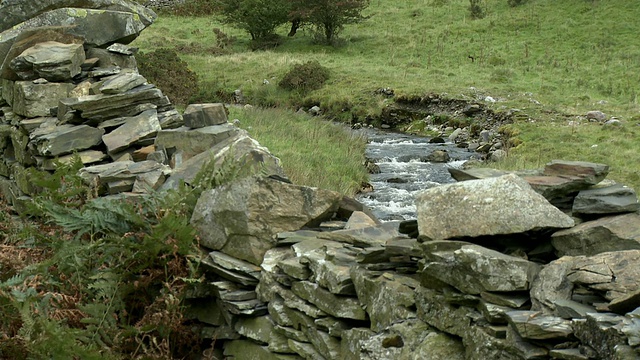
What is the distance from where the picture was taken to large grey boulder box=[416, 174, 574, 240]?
4004mm

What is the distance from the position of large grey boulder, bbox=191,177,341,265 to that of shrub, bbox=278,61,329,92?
17.9 metres

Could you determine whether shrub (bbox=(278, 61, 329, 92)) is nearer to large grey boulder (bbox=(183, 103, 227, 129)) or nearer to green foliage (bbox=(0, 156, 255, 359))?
large grey boulder (bbox=(183, 103, 227, 129))

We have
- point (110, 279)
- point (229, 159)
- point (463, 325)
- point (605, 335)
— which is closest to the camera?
point (605, 335)

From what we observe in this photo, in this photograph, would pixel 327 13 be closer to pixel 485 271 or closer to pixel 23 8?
pixel 23 8

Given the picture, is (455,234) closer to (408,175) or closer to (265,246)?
(265,246)

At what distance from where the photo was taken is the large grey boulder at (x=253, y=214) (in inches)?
222

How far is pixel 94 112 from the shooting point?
8555mm

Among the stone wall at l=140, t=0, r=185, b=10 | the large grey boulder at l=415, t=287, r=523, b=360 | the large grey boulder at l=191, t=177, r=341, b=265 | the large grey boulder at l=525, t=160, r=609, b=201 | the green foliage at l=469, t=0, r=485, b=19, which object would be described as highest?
the large grey boulder at l=525, t=160, r=609, b=201

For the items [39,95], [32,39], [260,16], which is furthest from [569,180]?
[260,16]

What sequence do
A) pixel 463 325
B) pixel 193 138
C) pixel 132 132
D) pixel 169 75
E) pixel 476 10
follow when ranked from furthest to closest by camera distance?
pixel 476 10
pixel 169 75
pixel 132 132
pixel 193 138
pixel 463 325

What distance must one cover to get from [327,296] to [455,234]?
1067 millimetres

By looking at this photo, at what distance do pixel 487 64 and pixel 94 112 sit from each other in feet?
62.1

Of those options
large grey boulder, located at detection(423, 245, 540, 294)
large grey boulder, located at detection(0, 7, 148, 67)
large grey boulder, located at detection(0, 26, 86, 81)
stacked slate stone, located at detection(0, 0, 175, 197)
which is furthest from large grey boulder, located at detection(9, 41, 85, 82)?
large grey boulder, located at detection(423, 245, 540, 294)

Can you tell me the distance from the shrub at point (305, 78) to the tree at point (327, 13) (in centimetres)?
606
